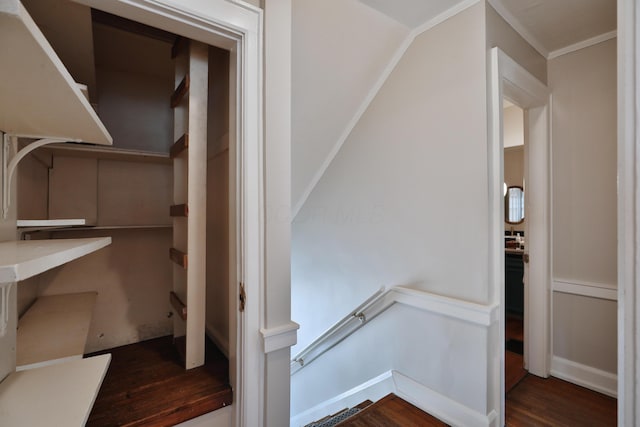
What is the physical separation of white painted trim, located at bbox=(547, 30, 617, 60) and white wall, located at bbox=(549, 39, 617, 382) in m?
0.03

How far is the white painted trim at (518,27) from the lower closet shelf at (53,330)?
2.58m

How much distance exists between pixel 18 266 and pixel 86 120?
1.88ft

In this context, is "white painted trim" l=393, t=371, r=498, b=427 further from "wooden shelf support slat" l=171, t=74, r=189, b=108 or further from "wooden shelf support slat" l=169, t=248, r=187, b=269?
"wooden shelf support slat" l=171, t=74, r=189, b=108

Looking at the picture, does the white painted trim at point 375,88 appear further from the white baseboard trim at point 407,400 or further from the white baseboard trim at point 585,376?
the white baseboard trim at point 585,376

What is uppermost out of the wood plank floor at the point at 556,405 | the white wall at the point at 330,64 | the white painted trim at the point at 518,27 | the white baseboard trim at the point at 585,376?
the white painted trim at the point at 518,27

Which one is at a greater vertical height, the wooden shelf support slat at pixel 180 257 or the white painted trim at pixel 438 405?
the wooden shelf support slat at pixel 180 257

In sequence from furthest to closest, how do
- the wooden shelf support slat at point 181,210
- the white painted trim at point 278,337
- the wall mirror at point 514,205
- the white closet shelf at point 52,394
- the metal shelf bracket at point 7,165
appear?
the wall mirror at point 514,205 < the wooden shelf support slat at point 181,210 < the white painted trim at point 278,337 < the metal shelf bracket at point 7,165 < the white closet shelf at point 52,394

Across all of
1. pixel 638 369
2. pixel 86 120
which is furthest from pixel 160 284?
pixel 638 369

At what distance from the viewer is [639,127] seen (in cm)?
86

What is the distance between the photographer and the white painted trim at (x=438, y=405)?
166cm

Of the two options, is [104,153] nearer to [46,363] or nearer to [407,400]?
Result: [46,363]

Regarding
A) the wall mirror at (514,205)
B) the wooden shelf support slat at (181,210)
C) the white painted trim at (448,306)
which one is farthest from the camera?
the wall mirror at (514,205)

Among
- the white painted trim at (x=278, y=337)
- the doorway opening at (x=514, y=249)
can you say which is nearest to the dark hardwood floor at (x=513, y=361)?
the doorway opening at (x=514, y=249)

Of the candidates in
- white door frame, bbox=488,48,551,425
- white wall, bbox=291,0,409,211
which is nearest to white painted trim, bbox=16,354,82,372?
white wall, bbox=291,0,409,211
